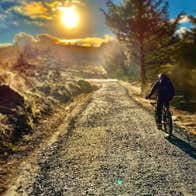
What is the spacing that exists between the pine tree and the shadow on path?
57.1 ft

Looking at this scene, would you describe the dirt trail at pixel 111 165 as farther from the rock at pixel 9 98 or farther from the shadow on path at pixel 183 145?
the rock at pixel 9 98

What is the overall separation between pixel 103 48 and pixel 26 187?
9277 cm

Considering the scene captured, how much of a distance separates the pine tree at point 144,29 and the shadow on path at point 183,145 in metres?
17.4

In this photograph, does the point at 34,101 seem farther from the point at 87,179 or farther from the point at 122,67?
the point at 122,67

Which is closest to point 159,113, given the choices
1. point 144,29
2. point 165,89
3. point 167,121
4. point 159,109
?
point 159,109

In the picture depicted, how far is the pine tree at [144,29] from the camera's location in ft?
96.1

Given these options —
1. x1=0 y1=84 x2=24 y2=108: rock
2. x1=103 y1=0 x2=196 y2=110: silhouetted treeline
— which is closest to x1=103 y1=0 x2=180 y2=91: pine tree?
x1=103 y1=0 x2=196 y2=110: silhouetted treeline

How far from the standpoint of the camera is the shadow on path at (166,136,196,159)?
34.2ft

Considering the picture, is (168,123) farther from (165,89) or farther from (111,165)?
(111,165)

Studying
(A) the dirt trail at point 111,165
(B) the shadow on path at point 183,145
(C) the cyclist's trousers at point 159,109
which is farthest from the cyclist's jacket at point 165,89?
(B) the shadow on path at point 183,145

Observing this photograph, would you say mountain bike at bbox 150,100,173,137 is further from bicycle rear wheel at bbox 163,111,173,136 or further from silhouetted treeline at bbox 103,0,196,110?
silhouetted treeline at bbox 103,0,196,110

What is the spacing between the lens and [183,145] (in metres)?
11.4

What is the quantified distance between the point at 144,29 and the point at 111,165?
22344 millimetres

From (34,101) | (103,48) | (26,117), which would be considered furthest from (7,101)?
(103,48)
